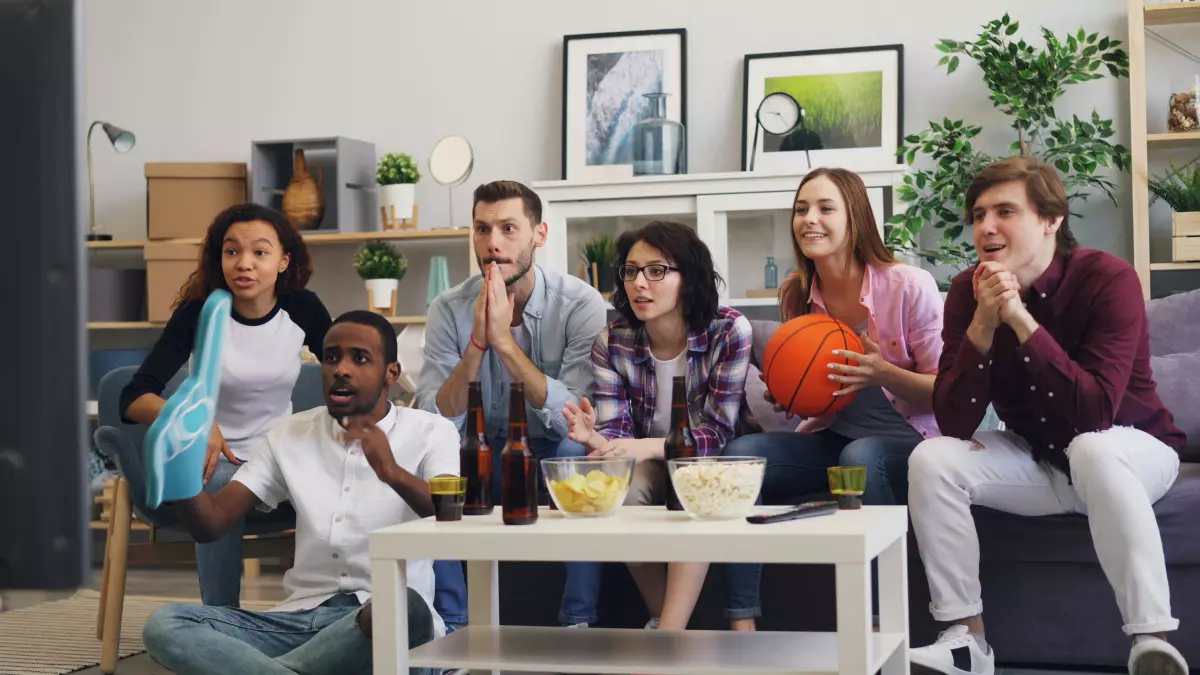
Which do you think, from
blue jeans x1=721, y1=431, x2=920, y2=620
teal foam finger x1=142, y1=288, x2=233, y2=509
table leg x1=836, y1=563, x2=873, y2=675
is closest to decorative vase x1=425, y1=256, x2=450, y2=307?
blue jeans x1=721, y1=431, x2=920, y2=620

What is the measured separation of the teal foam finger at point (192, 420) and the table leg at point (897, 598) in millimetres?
1286

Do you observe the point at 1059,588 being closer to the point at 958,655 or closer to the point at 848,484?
the point at 958,655

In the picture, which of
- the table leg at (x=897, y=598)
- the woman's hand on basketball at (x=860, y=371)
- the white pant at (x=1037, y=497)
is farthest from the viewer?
the woman's hand on basketball at (x=860, y=371)

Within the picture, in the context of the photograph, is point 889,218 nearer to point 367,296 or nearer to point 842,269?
point 842,269

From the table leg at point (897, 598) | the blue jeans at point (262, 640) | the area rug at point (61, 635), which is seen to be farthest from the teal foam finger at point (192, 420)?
the area rug at point (61, 635)

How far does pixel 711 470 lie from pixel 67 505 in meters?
1.52

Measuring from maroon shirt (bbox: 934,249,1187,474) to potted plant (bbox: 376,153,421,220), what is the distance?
272 cm

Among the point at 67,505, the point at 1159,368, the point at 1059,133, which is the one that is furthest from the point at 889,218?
the point at 67,505

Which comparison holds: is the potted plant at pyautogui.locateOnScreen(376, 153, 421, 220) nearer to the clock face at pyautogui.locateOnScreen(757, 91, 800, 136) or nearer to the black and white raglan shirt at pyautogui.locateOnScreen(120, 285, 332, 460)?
the clock face at pyautogui.locateOnScreen(757, 91, 800, 136)

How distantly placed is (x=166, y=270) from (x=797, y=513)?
3752 mm

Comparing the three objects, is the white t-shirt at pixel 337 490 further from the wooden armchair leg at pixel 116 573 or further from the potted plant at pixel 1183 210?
the potted plant at pixel 1183 210

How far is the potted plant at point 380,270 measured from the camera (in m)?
4.96

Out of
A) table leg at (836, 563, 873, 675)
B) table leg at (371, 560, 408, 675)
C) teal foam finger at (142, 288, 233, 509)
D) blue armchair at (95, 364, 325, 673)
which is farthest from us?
blue armchair at (95, 364, 325, 673)

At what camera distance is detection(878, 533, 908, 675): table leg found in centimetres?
211
